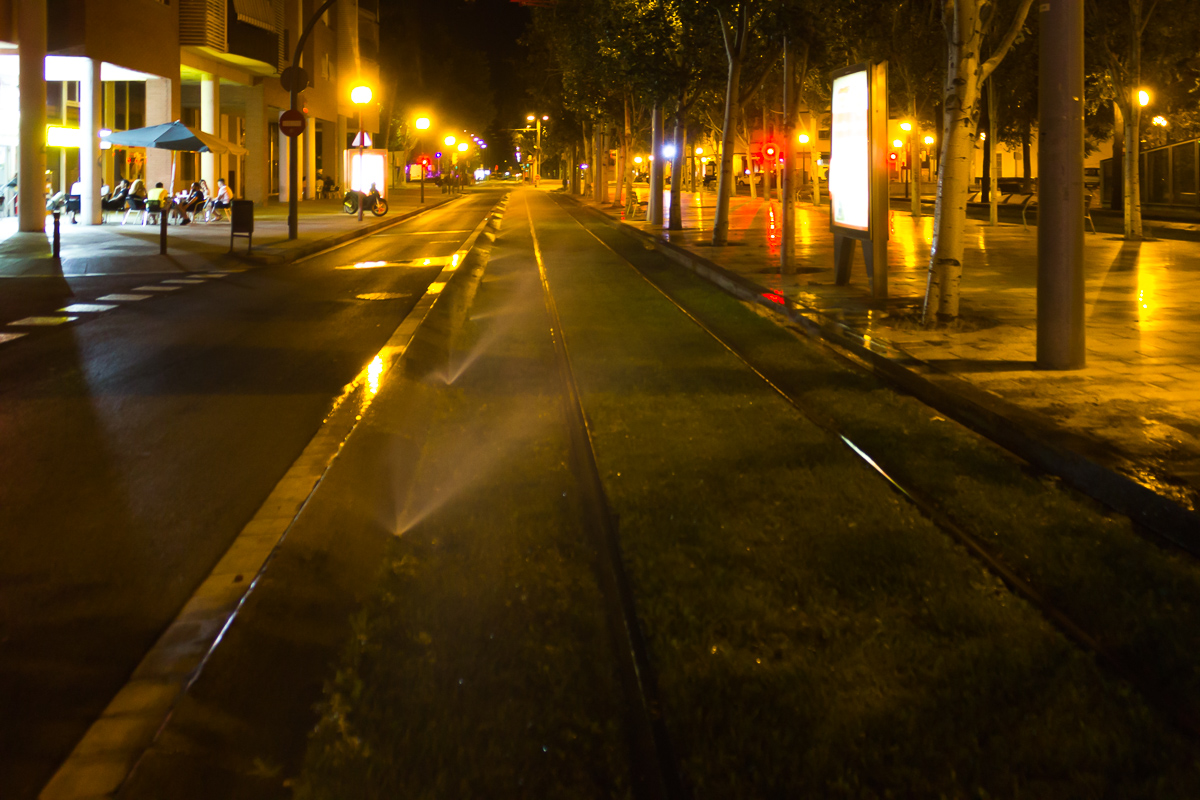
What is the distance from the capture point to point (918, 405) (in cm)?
848

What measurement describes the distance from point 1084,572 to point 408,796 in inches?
125

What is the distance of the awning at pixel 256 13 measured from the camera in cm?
4012

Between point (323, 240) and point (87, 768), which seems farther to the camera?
point (323, 240)

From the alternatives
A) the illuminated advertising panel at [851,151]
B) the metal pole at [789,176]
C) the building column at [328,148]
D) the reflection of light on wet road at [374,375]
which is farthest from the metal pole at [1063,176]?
the building column at [328,148]

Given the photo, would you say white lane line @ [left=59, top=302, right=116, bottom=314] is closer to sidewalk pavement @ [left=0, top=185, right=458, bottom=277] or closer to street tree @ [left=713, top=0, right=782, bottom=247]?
sidewalk pavement @ [left=0, top=185, right=458, bottom=277]

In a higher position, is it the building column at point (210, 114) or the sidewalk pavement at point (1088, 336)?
the building column at point (210, 114)

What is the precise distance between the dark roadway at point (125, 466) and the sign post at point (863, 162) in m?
6.10

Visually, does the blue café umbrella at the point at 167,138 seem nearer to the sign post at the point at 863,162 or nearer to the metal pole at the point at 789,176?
the metal pole at the point at 789,176

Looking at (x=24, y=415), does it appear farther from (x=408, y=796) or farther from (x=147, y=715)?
(x=408, y=796)

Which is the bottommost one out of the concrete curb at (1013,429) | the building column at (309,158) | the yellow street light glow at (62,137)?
the concrete curb at (1013,429)

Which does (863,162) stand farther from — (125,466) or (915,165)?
(915,165)

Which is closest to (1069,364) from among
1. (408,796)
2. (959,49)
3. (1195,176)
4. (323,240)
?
(959,49)

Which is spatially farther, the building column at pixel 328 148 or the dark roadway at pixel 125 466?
the building column at pixel 328 148

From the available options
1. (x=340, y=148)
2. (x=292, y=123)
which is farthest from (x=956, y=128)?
(x=340, y=148)
